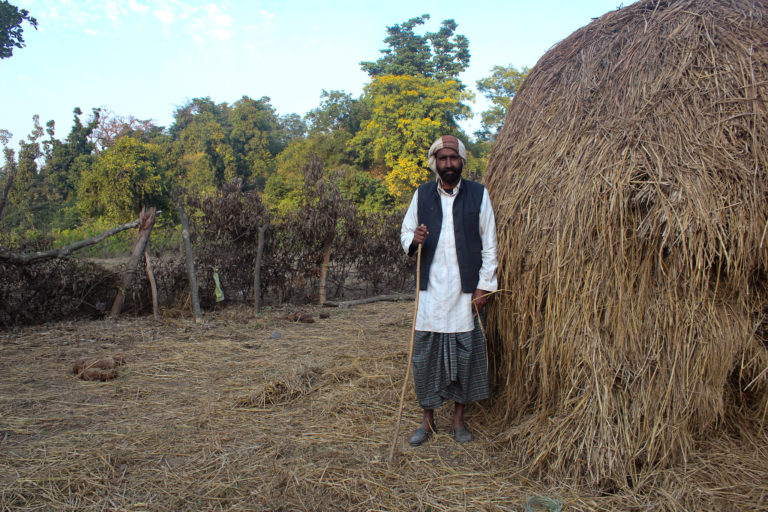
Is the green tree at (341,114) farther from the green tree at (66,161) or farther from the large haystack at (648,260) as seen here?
the large haystack at (648,260)

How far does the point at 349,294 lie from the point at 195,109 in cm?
4241

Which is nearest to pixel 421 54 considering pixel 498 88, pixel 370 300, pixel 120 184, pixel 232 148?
pixel 498 88

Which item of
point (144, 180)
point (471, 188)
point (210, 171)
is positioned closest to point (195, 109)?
point (210, 171)

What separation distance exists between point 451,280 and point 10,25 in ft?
51.6

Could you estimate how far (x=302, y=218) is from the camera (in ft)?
26.0

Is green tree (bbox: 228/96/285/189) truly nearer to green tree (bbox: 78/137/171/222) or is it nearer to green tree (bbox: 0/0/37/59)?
green tree (bbox: 78/137/171/222)

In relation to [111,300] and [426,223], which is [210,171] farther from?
[426,223]

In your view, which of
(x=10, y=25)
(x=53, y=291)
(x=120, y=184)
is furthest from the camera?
(x=120, y=184)

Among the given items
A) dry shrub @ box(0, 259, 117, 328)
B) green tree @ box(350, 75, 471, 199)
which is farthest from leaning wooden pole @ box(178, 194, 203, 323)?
green tree @ box(350, 75, 471, 199)

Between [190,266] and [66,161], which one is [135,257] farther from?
[66,161]

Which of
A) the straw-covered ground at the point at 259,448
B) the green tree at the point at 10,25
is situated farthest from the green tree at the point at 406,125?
the straw-covered ground at the point at 259,448

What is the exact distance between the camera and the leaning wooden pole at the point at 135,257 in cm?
660

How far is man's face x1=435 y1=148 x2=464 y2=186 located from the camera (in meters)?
3.18

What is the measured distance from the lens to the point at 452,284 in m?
3.18
